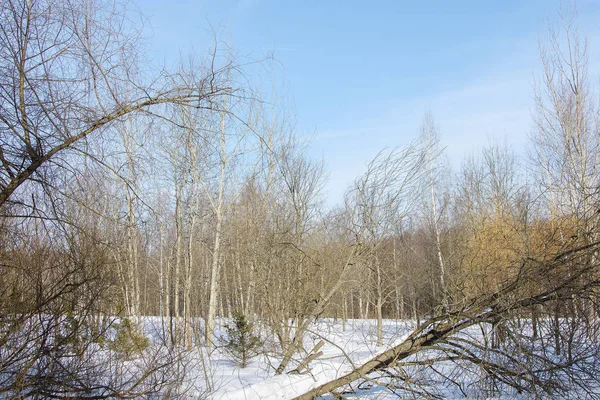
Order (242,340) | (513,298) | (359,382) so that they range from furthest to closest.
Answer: (242,340) → (359,382) → (513,298)

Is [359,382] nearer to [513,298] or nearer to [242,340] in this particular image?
[513,298]

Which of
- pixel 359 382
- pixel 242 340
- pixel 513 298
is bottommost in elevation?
pixel 242 340

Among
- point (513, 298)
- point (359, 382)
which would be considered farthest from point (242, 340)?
point (513, 298)

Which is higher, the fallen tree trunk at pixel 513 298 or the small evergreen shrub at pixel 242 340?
the fallen tree trunk at pixel 513 298

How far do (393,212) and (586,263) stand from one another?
3135 millimetres

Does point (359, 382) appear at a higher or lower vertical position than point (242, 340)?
higher

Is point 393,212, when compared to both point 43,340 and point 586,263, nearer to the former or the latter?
point 586,263

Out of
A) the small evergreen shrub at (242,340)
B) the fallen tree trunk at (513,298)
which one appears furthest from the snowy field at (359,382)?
the small evergreen shrub at (242,340)

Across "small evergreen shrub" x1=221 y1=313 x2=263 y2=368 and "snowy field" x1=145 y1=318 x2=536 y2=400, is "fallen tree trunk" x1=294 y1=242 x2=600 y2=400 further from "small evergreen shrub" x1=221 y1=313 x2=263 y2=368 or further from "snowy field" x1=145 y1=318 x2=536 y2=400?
"small evergreen shrub" x1=221 y1=313 x2=263 y2=368

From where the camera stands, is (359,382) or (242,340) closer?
(359,382)

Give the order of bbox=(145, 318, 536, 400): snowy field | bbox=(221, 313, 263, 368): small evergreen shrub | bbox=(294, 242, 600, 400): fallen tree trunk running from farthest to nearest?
bbox=(221, 313, 263, 368): small evergreen shrub → bbox=(145, 318, 536, 400): snowy field → bbox=(294, 242, 600, 400): fallen tree trunk

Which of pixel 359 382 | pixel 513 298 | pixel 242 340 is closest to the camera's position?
pixel 513 298

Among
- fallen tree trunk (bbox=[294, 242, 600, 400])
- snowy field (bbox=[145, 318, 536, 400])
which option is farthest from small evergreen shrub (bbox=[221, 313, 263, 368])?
fallen tree trunk (bbox=[294, 242, 600, 400])

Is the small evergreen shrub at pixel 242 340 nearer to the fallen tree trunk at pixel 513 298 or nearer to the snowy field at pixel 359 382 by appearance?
the snowy field at pixel 359 382
